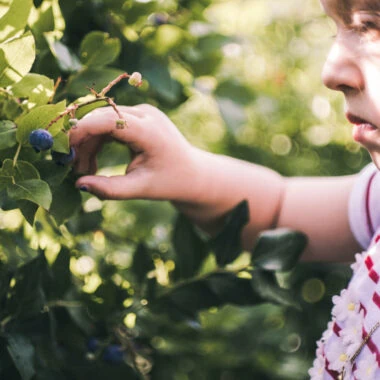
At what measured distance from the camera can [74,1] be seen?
3.89 feet

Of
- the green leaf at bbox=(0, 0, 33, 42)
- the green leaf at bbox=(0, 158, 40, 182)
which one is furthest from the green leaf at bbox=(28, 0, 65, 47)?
the green leaf at bbox=(0, 158, 40, 182)

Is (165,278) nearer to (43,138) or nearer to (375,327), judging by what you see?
(375,327)

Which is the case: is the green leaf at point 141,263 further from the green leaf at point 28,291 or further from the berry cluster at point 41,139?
the berry cluster at point 41,139

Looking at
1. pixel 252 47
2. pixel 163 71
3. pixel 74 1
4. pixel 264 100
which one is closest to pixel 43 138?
pixel 74 1

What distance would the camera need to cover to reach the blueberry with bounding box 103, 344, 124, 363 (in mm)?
1289

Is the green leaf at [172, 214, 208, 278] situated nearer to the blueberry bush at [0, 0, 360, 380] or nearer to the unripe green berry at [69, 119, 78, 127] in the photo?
the blueberry bush at [0, 0, 360, 380]

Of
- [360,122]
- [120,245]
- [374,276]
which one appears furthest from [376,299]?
[120,245]

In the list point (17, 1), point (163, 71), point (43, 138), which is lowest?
point (163, 71)

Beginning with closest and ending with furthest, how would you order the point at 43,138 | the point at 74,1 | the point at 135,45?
the point at 43,138
the point at 74,1
the point at 135,45

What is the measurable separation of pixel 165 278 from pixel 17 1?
68 centimetres

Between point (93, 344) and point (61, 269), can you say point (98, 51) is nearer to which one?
point (61, 269)

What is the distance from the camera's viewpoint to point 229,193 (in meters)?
1.43

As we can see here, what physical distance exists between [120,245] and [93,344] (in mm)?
380

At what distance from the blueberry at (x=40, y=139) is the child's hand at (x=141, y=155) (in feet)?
0.42
